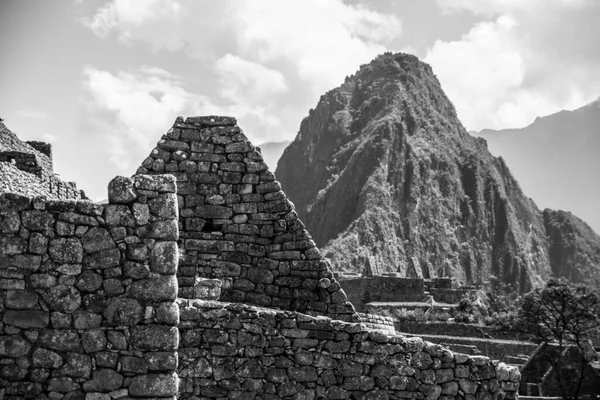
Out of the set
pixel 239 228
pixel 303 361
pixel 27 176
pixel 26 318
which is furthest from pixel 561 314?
pixel 26 318

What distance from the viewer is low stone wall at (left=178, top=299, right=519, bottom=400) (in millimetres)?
8141

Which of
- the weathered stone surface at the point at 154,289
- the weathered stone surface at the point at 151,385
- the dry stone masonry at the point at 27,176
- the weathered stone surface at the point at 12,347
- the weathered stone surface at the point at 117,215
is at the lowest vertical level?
the weathered stone surface at the point at 151,385

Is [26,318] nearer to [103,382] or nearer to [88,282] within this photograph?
[88,282]

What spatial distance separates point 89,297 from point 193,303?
5.22ft

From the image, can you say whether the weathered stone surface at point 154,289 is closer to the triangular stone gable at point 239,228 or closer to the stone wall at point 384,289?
the triangular stone gable at point 239,228

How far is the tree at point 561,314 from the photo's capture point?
157ft

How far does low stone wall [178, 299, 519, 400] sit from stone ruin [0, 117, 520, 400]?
0.04ft

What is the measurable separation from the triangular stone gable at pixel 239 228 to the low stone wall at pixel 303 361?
54.8 inches

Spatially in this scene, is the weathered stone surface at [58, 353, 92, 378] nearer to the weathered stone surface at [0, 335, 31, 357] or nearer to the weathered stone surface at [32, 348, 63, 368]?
the weathered stone surface at [32, 348, 63, 368]

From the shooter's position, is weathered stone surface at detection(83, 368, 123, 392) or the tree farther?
the tree

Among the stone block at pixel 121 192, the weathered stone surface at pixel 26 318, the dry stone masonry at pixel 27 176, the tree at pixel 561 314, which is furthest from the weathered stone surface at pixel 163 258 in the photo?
the tree at pixel 561 314

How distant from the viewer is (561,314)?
49438 millimetres

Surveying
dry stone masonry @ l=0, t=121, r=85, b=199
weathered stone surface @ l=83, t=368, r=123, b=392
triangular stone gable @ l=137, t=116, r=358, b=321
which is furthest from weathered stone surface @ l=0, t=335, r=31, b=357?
dry stone masonry @ l=0, t=121, r=85, b=199

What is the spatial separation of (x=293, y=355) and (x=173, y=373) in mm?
1787
